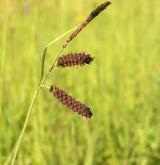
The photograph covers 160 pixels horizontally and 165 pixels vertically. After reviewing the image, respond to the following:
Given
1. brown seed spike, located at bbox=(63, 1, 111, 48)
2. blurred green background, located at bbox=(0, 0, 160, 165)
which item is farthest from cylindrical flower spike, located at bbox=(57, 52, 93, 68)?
blurred green background, located at bbox=(0, 0, 160, 165)

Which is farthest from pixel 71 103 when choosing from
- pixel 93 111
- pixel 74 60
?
pixel 93 111

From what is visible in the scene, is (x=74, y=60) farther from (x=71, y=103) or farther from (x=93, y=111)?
(x=93, y=111)

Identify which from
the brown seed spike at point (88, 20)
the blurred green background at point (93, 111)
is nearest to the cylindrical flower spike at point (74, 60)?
the brown seed spike at point (88, 20)

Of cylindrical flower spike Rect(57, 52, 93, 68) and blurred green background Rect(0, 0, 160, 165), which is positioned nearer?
cylindrical flower spike Rect(57, 52, 93, 68)

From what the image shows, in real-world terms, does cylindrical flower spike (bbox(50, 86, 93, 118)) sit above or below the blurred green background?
below

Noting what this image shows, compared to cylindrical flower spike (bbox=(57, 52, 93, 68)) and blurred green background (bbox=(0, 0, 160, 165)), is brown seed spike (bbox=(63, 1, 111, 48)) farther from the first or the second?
blurred green background (bbox=(0, 0, 160, 165))

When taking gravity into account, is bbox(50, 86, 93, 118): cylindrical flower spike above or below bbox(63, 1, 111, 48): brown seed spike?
below

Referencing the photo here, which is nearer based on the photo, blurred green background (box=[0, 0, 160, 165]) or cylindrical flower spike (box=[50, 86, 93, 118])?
cylindrical flower spike (box=[50, 86, 93, 118])

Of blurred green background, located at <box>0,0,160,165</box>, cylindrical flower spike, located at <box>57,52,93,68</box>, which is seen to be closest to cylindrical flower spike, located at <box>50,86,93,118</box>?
cylindrical flower spike, located at <box>57,52,93,68</box>

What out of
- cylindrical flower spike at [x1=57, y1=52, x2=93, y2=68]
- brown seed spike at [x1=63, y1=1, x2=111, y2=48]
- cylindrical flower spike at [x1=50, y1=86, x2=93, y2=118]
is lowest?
cylindrical flower spike at [x1=50, y1=86, x2=93, y2=118]

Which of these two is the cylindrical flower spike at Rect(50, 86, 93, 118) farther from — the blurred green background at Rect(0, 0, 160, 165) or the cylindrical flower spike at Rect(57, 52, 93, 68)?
the blurred green background at Rect(0, 0, 160, 165)
